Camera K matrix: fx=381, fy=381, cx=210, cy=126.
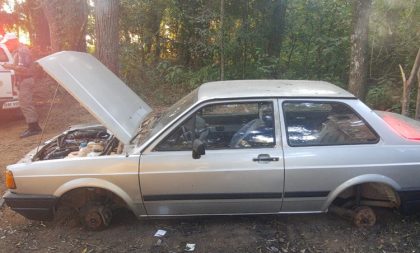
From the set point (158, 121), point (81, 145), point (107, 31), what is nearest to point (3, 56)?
point (107, 31)

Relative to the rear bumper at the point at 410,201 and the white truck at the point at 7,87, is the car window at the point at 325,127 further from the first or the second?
the white truck at the point at 7,87

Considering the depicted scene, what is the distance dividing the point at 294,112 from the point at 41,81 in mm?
9105

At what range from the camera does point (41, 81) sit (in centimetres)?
1094

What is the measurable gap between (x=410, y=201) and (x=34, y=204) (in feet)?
12.7

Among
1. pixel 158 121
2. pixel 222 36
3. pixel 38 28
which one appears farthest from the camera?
pixel 38 28

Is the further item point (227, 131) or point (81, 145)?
point (81, 145)

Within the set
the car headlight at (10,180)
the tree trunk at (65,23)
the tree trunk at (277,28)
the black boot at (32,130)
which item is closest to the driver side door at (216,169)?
the car headlight at (10,180)

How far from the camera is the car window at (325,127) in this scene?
3824 millimetres

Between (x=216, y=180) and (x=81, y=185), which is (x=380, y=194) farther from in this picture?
(x=81, y=185)

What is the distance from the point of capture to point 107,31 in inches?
303

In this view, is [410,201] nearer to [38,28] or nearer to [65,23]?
[65,23]

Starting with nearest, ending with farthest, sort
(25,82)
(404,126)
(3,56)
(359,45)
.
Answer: (404,126), (25,82), (359,45), (3,56)

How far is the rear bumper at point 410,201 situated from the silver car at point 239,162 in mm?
10

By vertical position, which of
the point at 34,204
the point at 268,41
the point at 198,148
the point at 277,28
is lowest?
the point at 34,204
